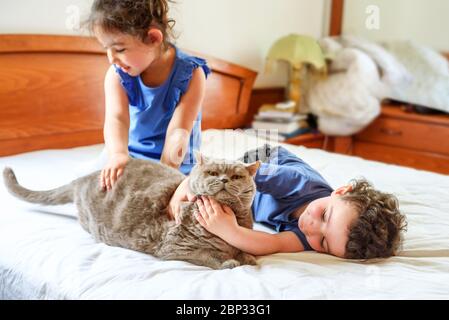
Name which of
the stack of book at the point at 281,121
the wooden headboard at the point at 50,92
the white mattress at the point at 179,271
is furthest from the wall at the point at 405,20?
the white mattress at the point at 179,271

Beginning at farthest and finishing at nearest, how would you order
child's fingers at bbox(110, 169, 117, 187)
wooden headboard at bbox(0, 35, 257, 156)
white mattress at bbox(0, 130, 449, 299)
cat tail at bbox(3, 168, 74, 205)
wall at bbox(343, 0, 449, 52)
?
wall at bbox(343, 0, 449, 52), wooden headboard at bbox(0, 35, 257, 156), cat tail at bbox(3, 168, 74, 205), child's fingers at bbox(110, 169, 117, 187), white mattress at bbox(0, 130, 449, 299)

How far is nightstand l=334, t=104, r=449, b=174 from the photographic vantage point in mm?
2910

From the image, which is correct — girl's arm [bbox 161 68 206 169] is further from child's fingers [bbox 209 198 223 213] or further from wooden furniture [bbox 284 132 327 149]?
wooden furniture [bbox 284 132 327 149]

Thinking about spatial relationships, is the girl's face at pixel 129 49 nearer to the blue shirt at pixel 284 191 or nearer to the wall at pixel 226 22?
the blue shirt at pixel 284 191

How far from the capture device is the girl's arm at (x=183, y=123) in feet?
5.11

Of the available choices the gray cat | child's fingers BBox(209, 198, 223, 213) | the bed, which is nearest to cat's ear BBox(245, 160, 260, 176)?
the gray cat

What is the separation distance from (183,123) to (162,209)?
1.47ft

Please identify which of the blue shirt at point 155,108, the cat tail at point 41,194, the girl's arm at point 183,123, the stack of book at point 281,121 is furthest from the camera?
the stack of book at point 281,121

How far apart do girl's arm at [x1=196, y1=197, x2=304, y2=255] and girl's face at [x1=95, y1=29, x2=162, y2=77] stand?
0.54 m

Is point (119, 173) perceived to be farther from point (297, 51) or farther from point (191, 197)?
point (297, 51)

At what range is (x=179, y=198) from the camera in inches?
47.1

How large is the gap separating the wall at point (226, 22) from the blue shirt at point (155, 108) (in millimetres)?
660
